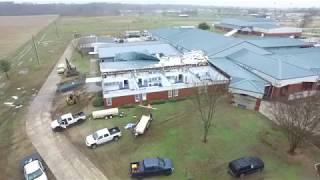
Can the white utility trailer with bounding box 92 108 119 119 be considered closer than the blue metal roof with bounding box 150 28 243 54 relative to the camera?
Yes

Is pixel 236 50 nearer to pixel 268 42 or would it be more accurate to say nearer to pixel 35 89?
pixel 268 42

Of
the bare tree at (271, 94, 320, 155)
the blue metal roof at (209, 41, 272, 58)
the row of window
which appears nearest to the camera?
the bare tree at (271, 94, 320, 155)

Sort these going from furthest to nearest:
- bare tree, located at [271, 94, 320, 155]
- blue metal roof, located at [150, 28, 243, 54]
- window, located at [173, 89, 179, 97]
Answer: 1. blue metal roof, located at [150, 28, 243, 54]
2. window, located at [173, 89, 179, 97]
3. bare tree, located at [271, 94, 320, 155]

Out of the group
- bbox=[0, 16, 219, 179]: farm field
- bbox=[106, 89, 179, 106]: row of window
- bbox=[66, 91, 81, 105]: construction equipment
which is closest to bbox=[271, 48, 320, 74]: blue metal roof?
bbox=[106, 89, 179, 106]: row of window

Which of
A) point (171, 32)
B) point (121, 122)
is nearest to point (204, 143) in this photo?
point (121, 122)

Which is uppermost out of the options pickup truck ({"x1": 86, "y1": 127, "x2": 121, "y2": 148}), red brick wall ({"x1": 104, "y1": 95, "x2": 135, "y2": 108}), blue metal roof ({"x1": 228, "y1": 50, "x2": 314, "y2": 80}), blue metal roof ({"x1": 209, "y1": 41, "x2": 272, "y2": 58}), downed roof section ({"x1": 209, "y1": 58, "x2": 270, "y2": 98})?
blue metal roof ({"x1": 209, "y1": 41, "x2": 272, "y2": 58})

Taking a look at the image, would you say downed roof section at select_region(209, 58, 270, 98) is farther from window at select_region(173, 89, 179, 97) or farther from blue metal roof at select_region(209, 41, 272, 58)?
window at select_region(173, 89, 179, 97)

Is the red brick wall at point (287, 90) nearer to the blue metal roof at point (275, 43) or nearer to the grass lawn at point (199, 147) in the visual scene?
the grass lawn at point (199, 147)
